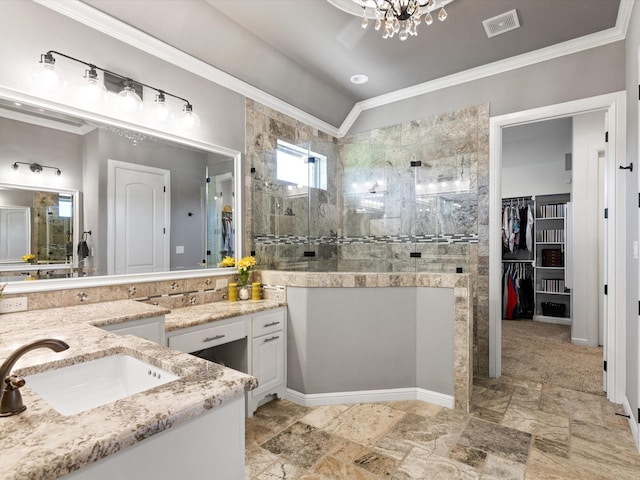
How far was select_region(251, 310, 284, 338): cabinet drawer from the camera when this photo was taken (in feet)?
8.48

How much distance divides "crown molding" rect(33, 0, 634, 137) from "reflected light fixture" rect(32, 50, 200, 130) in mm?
278

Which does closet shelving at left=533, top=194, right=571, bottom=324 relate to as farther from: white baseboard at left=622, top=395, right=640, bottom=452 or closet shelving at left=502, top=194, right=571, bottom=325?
white baseboard at left=622, top=395, right=640, bottom=452

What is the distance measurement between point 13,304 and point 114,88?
4.89ft

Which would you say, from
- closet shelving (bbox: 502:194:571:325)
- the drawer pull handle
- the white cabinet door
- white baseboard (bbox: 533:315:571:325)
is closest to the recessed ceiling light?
the white cabinet door

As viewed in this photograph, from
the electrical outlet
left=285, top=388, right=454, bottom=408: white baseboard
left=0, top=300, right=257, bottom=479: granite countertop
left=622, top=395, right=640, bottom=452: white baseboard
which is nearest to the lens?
left=0, top=300, right=257, bottom=479: granite countertop

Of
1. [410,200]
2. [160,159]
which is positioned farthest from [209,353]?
[410,200]

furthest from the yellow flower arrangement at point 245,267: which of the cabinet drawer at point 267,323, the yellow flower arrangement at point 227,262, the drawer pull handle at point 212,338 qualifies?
the drawer pull handle at point 212,338

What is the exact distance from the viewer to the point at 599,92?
2855 mm

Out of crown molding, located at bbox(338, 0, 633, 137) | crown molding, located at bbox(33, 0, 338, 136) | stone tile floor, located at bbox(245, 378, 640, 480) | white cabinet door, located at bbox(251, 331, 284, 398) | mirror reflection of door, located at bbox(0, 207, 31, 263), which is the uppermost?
crown molding, located at bbox(338, 0, 633, 137)

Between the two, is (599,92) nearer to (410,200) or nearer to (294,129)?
(410,200)

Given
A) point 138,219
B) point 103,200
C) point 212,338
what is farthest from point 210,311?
point 103,200

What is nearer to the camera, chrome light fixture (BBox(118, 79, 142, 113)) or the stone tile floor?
the stone tile floor

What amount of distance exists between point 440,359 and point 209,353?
5.96 ft

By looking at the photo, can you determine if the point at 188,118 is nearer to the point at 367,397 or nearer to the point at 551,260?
the point at 367,397
